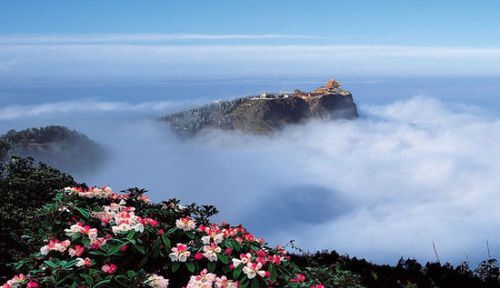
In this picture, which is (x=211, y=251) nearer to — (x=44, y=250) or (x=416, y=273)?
(x=44, y=250)

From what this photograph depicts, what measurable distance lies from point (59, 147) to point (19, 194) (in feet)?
84.3

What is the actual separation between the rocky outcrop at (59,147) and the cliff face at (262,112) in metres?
13.2

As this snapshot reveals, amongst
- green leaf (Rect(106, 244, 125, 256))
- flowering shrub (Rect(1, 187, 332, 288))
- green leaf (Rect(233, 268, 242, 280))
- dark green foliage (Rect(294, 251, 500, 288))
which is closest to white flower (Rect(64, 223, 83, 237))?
flowering shrub (Rect(1, 187, 332, 288))

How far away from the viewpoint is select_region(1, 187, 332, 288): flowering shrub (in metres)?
5.18

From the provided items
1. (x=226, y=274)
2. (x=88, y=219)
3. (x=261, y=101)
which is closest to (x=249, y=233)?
(x=226, y=274)

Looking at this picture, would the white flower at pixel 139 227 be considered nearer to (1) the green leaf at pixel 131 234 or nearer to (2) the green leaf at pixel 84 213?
(1) the green leaf at pixel 131 234

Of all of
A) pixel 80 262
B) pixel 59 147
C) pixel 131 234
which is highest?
pixel 131 234

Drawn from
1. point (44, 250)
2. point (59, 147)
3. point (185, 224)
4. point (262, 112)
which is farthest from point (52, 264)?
point (262, 112)

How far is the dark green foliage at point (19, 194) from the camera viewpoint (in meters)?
8.49

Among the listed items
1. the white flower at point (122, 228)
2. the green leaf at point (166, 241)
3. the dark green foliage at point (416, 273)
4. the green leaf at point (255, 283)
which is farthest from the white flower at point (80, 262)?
the dark green foliage at point (416, 273)

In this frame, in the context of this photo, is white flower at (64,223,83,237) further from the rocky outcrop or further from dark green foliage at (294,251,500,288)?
the rocky outcrop

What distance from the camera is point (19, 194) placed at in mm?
9711

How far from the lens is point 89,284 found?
16.5ft

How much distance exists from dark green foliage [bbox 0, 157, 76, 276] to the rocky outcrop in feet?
64.9
